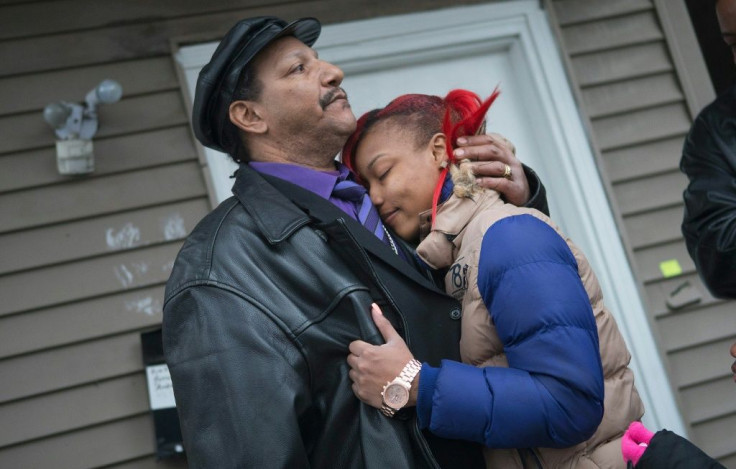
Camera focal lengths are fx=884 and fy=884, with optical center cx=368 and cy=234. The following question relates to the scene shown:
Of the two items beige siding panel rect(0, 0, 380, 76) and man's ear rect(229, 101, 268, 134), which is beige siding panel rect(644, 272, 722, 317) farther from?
man's ear rect(229, 101, 268, 134)

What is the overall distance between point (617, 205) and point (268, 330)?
107 inches

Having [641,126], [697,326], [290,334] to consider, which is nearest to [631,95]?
[641,126]

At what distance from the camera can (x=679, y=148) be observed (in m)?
4.39

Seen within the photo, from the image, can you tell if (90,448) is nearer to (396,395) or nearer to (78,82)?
(78,82)

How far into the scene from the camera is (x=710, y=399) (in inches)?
164

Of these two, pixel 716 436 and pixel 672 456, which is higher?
pixel 672 456

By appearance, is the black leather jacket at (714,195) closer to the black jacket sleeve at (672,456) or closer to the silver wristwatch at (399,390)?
the black jacket sleeve at (672,456)

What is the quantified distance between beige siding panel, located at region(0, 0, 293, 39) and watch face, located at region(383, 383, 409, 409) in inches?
96.1

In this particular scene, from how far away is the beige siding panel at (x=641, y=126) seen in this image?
4305 millimetres

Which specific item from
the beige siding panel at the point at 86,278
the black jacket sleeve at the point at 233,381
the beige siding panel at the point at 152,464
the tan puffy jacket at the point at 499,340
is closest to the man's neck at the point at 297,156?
the tan puffy jacket at the point at 499,340

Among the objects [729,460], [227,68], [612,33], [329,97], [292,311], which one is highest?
[612,33]

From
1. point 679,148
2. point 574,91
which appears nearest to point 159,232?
point 574,91

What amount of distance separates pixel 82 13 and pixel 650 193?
2.73 m

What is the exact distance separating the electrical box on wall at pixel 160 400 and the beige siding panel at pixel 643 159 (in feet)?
7.42
